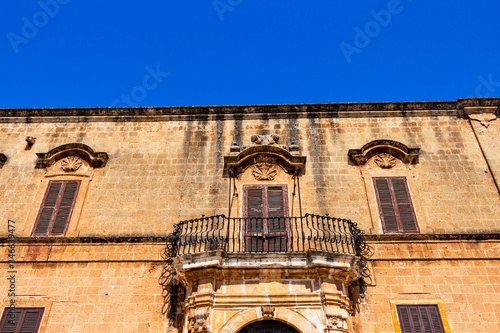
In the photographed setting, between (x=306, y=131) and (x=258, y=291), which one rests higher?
(x=306, y=131)

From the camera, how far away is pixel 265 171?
1179 cm

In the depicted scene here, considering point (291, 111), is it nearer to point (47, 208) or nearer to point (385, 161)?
point (385, 161)

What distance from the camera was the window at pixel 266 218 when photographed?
10.4 m

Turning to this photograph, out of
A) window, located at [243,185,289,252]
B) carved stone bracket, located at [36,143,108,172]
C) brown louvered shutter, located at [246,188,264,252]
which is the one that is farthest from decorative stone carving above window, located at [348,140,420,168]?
carved stone bracket, located at [36,143,108,172]

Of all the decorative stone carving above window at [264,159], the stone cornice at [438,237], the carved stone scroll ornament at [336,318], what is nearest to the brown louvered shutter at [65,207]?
the decorative stone carving above window at [264,159]

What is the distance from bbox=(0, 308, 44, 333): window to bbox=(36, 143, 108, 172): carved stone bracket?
3.66 m

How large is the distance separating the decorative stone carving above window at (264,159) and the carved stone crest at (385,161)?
6.16ft

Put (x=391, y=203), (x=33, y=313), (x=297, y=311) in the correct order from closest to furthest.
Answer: (x=297, y=311) < (x=33, y=313) < (x=391, y=203)

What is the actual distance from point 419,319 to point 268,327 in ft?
9.68

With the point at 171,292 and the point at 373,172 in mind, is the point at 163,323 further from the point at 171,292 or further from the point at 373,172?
the point at 373,172

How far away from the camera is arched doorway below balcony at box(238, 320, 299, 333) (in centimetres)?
905

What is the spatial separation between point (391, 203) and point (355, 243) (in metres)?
1.66

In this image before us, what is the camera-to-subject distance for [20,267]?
1041cm

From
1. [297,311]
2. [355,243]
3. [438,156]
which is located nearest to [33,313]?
[297,311]
